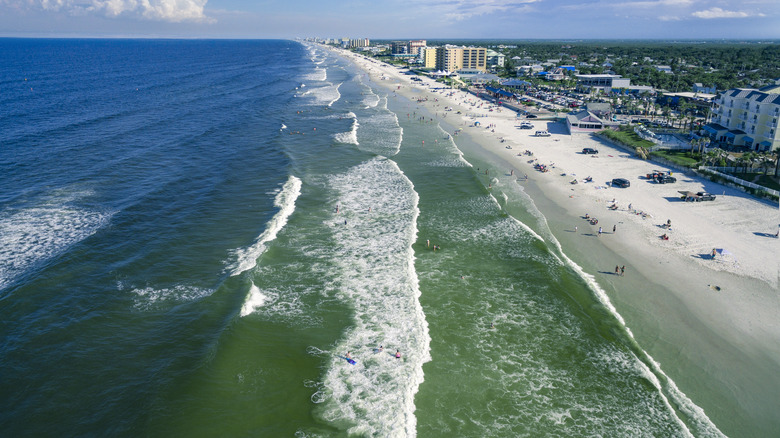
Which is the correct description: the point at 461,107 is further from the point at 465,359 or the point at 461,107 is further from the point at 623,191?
the point at 465,359

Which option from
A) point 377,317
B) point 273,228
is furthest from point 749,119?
point 273,228

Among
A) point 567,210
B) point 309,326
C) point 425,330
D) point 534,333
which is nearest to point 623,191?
point 567,210

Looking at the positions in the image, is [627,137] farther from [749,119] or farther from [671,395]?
[671,395]

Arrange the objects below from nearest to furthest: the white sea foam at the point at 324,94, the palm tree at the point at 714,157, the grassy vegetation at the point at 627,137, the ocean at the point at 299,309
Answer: the ocean at the point at 299,309, the palm tree at the point at 714,157, the grassy vegetation at the point at 627,137, the white sea foam at the point at 324,94

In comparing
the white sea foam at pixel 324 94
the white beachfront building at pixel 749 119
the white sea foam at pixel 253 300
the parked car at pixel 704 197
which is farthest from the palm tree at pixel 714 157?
the white sea foam at pixel 324 94

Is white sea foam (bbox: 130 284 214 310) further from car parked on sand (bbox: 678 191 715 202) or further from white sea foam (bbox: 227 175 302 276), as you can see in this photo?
car parked on sand (bbox: 678 191 715 202)

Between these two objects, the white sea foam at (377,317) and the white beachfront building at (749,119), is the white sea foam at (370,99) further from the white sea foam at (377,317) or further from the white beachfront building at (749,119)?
the white beachfront building at (749,119)
